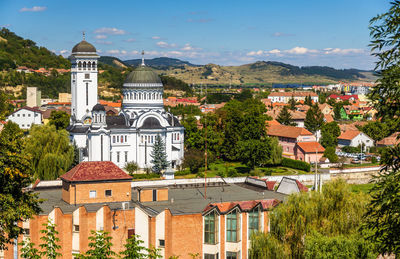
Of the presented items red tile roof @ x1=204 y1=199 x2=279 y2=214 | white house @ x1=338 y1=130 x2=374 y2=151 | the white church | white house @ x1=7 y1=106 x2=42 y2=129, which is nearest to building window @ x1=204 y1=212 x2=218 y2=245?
red tile roof @ x1=204 y1=199 x2=279 y2=214

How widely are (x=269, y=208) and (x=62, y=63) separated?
481 feet

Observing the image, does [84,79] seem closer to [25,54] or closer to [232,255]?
[232,255]

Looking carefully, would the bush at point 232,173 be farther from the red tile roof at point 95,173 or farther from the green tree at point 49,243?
the green tree at point 49,243

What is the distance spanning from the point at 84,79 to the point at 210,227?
40.9 metres

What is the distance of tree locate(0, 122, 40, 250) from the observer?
20766 mm

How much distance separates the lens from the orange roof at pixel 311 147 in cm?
7194

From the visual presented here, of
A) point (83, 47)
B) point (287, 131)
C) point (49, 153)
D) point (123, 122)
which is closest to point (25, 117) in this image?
point (83, 47)

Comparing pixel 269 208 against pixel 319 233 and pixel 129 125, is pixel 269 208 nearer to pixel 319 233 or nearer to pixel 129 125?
pixel 319 233

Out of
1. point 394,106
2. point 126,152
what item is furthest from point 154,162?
point 394,106

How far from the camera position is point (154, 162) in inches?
2469

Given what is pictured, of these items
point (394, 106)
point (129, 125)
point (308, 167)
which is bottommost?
point (308, 167)

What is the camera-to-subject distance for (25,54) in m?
169

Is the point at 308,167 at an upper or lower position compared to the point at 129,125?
lower

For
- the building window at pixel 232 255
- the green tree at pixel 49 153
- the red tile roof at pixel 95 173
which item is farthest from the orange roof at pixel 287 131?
the building window at pixel 232 255
